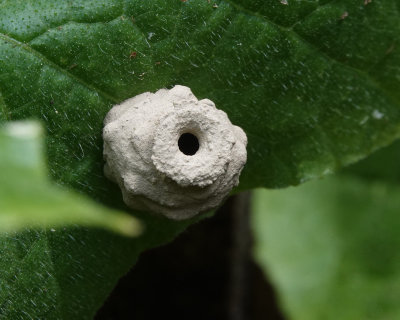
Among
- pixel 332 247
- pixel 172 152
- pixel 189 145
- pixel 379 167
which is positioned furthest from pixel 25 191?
pixel 379 167

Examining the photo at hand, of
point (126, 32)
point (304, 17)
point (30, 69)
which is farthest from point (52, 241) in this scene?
point (304, 17)

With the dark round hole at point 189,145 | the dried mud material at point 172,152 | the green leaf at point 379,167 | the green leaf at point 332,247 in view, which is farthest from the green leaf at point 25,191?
the green leaf at point 379,167

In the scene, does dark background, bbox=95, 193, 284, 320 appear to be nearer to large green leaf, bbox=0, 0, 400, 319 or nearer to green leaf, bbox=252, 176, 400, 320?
green leaf, bbox=252, 176, 400, 320

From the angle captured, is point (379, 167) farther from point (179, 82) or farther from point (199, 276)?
point (179, 82)

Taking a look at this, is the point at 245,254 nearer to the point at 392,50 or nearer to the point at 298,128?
the point at 298,128

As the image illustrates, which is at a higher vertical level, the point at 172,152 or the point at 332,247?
the point at 172,152

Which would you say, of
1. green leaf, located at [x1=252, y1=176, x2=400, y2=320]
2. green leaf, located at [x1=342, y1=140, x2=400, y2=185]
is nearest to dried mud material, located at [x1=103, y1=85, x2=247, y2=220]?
green leaf, located at [x1=252, y1=176, x2=400, y2=320]
